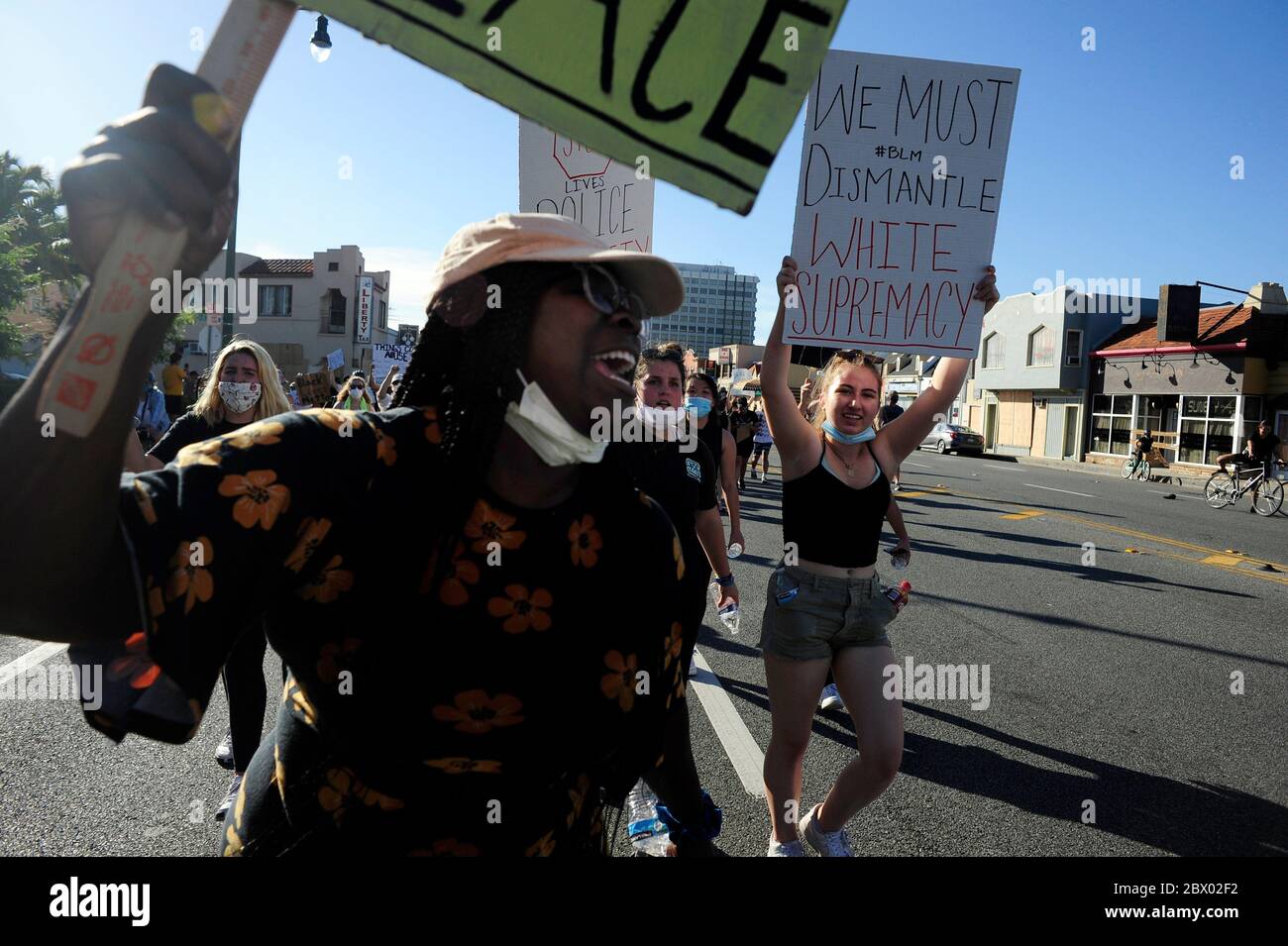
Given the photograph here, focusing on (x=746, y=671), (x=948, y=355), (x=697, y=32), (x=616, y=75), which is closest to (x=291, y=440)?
(x=616, y=75)

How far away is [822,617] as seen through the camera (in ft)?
10.9

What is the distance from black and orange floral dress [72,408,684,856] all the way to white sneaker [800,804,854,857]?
1868 millimetres

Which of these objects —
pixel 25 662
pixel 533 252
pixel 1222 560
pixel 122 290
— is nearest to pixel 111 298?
pixel 122 290

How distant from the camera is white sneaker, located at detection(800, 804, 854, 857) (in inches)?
125

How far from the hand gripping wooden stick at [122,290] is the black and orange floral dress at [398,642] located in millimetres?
206

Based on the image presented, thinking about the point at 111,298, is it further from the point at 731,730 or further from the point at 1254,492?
the point at 1254,492

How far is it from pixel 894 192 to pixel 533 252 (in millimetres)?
2125

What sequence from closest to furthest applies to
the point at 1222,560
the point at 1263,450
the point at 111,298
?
the point at 111,298 < the point at 1222,560 < the point at 1263,450

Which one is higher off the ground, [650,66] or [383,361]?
[383,361]

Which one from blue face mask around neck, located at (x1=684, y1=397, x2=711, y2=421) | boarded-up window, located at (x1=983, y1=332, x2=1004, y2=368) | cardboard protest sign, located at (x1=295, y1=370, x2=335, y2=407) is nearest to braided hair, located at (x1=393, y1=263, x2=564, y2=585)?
blue face mask around neck, located at (x1=684, y1=397, x2=711, y2=421)

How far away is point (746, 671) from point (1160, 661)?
3230mm

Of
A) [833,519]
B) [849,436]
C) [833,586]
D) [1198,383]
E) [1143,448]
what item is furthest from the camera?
[1198,383]

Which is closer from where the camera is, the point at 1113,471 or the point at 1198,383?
the point at 1198,383

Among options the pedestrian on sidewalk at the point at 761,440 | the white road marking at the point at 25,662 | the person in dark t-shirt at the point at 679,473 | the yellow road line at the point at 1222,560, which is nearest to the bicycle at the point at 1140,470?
the pedestrian on sidewalk at the point at 761,440
